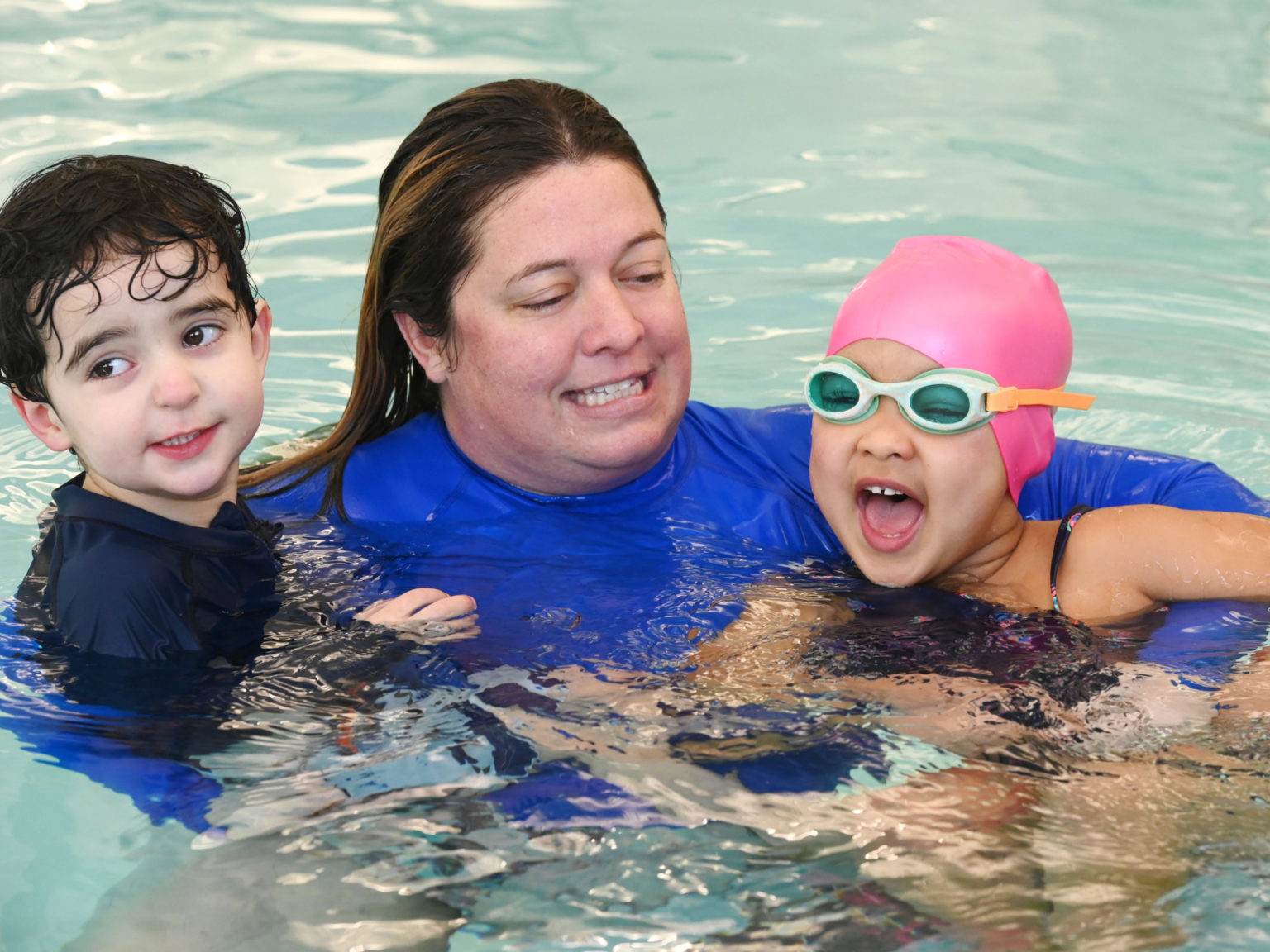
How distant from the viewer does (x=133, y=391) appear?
3.13m

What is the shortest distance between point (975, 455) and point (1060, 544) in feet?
1.06

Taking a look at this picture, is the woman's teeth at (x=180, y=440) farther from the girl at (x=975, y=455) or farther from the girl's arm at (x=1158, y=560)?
the girl's arm at (x=1158, y=560)

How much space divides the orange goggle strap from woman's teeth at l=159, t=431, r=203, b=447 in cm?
189

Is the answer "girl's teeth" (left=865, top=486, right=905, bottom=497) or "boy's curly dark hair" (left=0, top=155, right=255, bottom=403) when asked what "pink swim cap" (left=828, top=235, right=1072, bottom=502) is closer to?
"girl's teeth" (left=865, top=486, right=905, bottom=497)

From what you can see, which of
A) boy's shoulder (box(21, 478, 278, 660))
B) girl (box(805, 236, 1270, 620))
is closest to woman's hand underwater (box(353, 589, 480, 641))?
boy's shoulder (box(21, 478, 278, 660))

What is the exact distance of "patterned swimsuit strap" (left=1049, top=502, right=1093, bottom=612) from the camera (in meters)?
3.53

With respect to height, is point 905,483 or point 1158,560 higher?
point 905,483

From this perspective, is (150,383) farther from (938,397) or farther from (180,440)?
(938,397)

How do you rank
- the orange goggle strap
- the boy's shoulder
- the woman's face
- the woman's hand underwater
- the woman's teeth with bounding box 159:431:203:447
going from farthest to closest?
the woman's face < the orange goggle strap < the woman's hand underwater < the woman's teeth with bounding box 159:431:203:447 < the boy's shoulder

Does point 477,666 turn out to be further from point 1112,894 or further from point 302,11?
point 302,11

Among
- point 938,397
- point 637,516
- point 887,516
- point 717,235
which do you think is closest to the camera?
point 938,397

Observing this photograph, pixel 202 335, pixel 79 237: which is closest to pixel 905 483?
pixel 202 335

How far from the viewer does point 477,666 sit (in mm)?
3295

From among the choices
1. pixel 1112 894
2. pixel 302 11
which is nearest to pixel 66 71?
pixel 302 11
